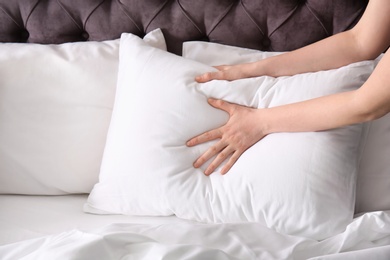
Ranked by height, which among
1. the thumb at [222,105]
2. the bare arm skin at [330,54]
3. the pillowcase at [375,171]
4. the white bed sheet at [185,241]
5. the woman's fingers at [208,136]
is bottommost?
the white bed sheet at [185,241]

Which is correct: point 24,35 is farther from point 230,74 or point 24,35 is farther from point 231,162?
point 231,162

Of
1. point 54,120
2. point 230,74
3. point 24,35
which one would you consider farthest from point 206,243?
point 24,35

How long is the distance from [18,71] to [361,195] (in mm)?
966

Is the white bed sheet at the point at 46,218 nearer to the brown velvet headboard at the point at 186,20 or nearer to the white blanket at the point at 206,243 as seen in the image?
the white blanket at the point at 206,243

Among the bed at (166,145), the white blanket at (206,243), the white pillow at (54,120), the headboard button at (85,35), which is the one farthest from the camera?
the headboard button at (85,35)

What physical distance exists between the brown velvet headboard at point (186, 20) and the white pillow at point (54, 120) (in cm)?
17

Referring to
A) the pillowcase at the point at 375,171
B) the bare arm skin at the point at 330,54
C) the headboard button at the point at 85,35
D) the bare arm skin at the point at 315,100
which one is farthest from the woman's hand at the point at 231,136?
the headboard button at the point at 85,35

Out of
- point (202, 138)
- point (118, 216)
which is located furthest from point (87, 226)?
point (202, 138)

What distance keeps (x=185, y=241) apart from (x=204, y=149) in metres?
0.25

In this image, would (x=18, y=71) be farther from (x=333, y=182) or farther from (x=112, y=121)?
(x=333, y=182)

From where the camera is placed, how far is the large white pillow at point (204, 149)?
1.20m

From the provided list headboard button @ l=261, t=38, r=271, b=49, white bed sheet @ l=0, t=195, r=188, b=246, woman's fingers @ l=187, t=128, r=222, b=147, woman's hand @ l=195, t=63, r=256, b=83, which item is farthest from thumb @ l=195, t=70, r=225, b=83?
white bed sheet @ l=0, t=195, r=188, b=246

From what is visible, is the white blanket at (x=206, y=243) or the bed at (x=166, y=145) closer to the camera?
the white blanket at (x=206, y=243)

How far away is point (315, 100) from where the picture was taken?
3.98 feet
